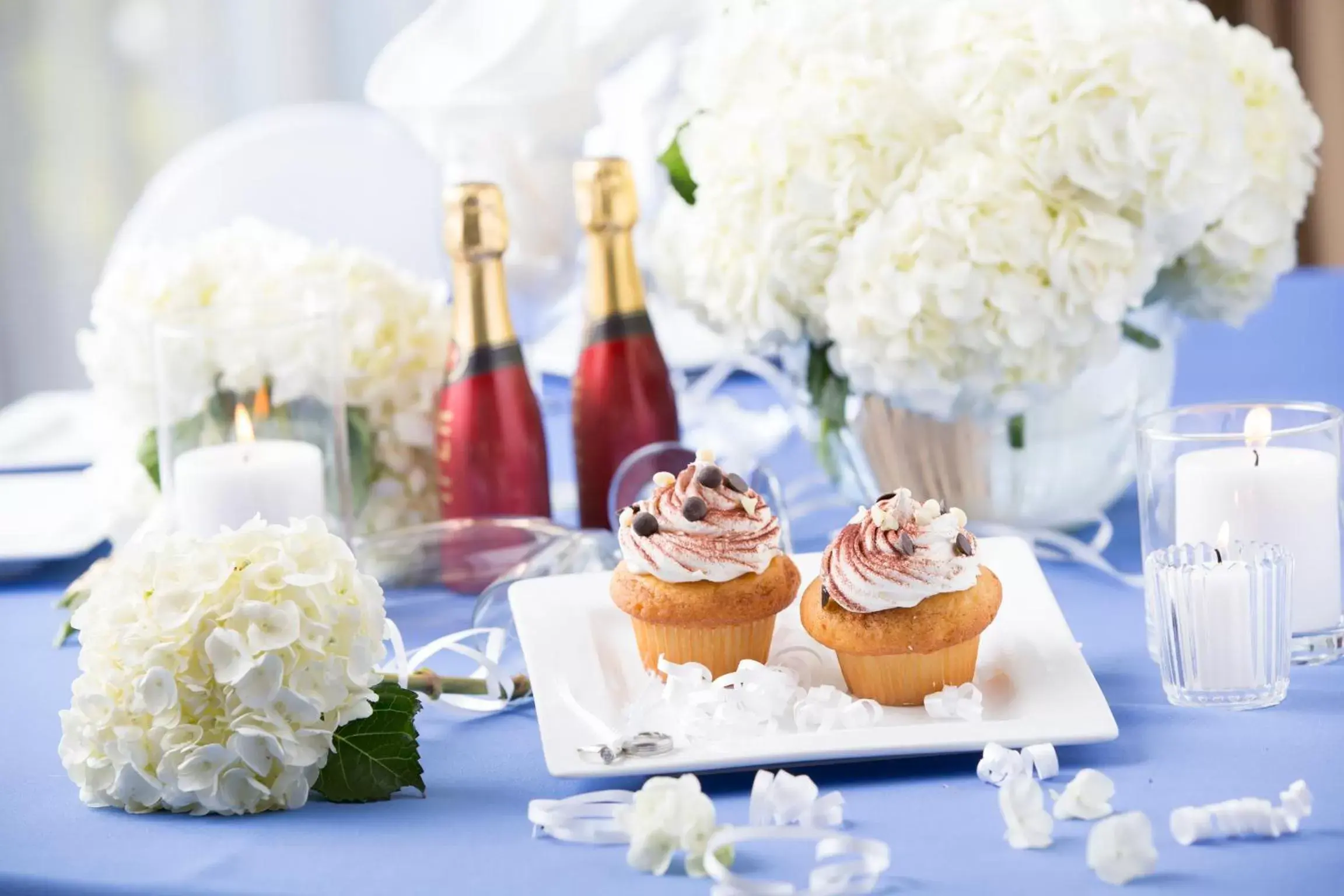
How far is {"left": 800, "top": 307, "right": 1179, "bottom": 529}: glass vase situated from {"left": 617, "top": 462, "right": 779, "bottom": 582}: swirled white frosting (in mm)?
262

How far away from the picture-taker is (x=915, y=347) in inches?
50.5

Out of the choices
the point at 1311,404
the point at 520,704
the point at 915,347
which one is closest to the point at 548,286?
the point at 915,347

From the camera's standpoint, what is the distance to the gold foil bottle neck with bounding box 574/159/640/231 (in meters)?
1.48

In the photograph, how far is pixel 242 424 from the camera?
1418 millimetres

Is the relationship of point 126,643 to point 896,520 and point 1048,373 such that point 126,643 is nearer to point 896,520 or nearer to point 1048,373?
point 896,520

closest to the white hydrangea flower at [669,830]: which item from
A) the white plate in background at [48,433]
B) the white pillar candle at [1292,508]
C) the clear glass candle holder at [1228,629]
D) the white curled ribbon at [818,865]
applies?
the white curled ribbon at [818,865]

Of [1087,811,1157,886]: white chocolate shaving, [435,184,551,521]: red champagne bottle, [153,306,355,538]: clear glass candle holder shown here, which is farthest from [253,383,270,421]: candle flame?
[1087,811,1157,886]: white chocolate shaving

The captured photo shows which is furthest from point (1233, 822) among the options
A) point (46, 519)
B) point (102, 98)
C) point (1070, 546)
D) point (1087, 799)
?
point (102, 98)

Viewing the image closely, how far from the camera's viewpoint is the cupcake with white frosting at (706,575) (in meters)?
1.16

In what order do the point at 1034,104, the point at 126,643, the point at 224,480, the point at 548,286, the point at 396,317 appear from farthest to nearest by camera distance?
the point at 548,286
the point at 396,317
the point at 224,480
the point at 1034,104
the point at 126,643

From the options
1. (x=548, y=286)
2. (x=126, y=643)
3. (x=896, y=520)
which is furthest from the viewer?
(x=548, y=286)

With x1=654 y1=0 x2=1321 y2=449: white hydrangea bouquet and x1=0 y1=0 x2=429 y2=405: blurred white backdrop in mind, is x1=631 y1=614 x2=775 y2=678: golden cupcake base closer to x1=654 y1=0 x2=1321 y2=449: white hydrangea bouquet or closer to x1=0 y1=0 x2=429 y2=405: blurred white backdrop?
x1=654 y1=0 x2=1321 y2=449: white hydrangea bouquet

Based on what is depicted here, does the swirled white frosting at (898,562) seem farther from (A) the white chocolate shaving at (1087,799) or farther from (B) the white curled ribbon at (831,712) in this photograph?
(A) the white chocolate shaving at (1087,799)

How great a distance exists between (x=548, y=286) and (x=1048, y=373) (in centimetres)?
67
